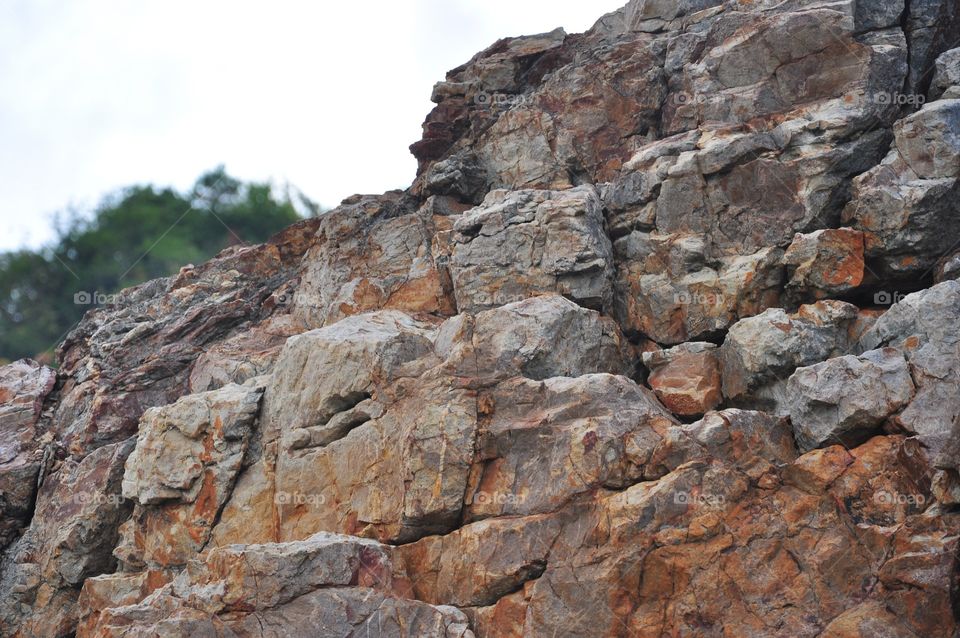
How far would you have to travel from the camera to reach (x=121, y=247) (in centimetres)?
6438

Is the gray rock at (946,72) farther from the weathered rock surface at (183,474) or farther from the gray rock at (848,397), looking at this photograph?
the weathered rock surface at (183,474)

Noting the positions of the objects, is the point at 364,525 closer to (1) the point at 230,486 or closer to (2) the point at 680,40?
(1) the point at 230,486

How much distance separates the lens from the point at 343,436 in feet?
57.0

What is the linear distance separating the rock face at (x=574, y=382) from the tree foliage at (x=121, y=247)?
3382 cm

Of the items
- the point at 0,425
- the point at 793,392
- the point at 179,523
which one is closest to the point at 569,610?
the point at 793,392

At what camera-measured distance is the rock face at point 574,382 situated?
13.8m

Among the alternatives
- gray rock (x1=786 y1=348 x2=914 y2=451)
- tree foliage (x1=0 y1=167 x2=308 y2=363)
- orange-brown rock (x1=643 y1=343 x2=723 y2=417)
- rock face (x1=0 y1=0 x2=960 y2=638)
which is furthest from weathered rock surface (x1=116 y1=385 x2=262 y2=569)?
tree foliage (x1=0 y1=167 x2=308 y2=363)

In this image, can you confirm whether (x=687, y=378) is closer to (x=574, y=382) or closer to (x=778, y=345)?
(x=778, y=345)

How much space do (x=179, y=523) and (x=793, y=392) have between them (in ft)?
37.2

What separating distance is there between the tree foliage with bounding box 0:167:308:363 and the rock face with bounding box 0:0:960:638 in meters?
33.8

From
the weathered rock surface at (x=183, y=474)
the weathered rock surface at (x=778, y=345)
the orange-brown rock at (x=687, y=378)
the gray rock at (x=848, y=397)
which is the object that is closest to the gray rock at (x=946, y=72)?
the weathered rock surface at (x=778, y=345)

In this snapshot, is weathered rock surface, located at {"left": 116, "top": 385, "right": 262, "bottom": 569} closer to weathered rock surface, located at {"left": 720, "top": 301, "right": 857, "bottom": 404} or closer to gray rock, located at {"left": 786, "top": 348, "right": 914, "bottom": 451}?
weathered rock surface, located at {"left": 720, "top": 301, "right": 857, "bottom": 404}

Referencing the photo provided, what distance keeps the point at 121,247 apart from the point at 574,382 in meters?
55.0

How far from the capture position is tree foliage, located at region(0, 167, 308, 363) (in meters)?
57.8
